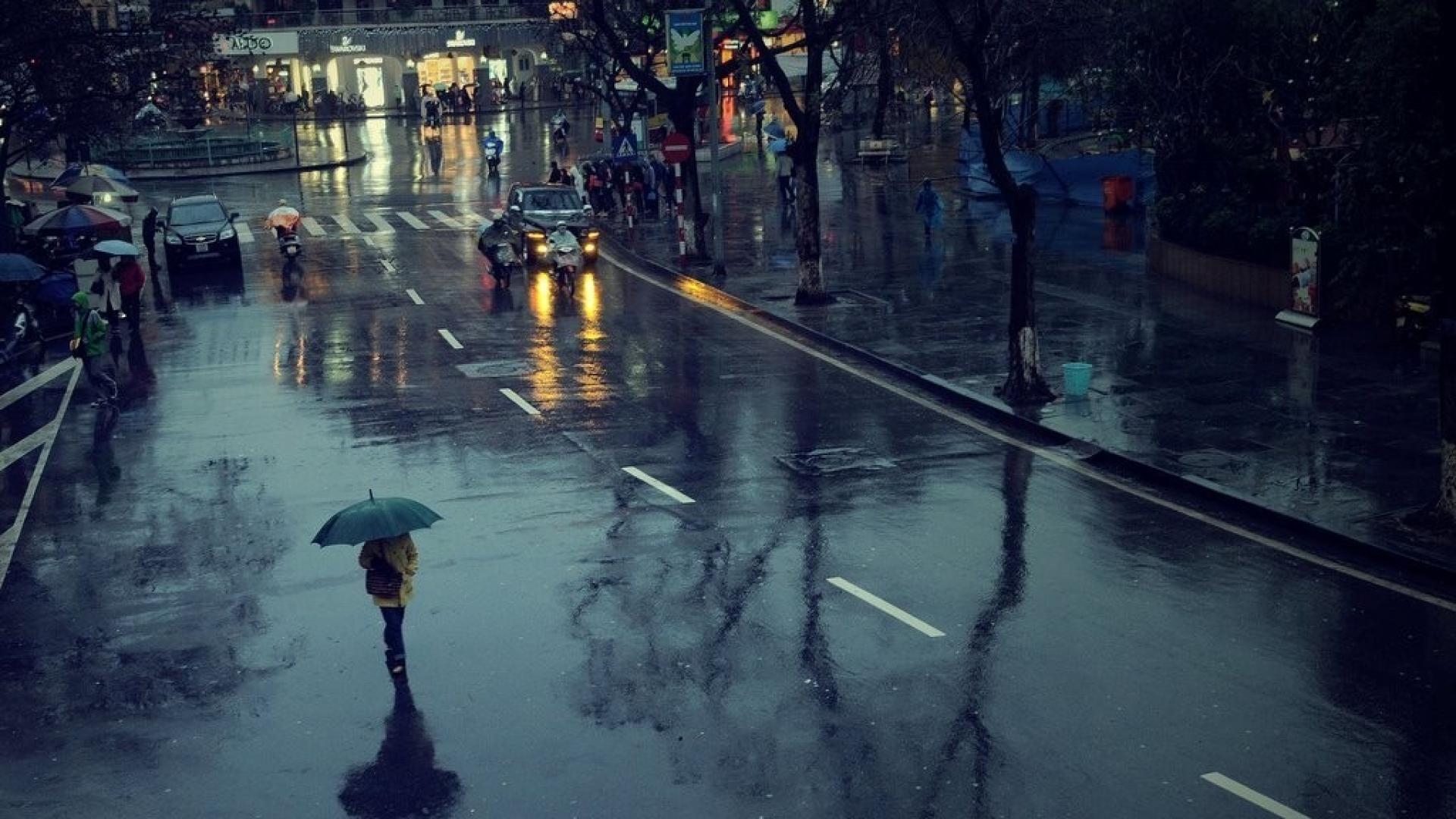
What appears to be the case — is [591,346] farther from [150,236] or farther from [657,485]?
[150,236]

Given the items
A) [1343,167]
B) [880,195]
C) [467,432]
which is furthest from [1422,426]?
[880,195]

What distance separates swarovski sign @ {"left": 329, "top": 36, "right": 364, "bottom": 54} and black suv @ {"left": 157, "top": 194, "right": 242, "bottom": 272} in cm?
6667

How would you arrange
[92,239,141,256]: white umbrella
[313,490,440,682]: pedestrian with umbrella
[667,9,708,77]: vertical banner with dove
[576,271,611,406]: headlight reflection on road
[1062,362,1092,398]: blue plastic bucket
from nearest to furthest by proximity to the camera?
[313,490,440,682]: pedestrian with umbrella → [1062,362,1092,398]: blue plastic bucket → [576,271,611,406]: headlight reflection on road → [92,239,141,256]: white umbrella → [667,9,708,77]: vertical banner with dove

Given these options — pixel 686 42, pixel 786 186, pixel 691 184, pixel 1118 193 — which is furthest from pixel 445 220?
pixel 1118 193

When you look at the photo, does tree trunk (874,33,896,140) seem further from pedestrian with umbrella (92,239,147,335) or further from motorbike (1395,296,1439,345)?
pedestrian with umbrella (92,239,147,335)

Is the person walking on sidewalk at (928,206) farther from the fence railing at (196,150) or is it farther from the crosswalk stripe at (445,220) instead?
the fence railing at (196,150)

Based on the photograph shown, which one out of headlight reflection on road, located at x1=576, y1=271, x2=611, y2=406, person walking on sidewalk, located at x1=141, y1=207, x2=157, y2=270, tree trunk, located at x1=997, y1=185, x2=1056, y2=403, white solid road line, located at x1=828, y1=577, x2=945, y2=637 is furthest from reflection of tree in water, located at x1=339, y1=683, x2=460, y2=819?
person walking on sidewalk, located at x1=141, y1=207, x2=157, y2=270

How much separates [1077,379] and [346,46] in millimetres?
88160

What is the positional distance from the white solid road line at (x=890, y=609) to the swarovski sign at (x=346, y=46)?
93.8 meters

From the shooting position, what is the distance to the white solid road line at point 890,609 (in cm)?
1347

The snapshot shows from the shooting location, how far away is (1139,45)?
33.1 metres

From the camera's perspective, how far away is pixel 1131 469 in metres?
18.6

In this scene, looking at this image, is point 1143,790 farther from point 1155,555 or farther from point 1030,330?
point 1030,330

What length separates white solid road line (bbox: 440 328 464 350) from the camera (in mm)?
27375
